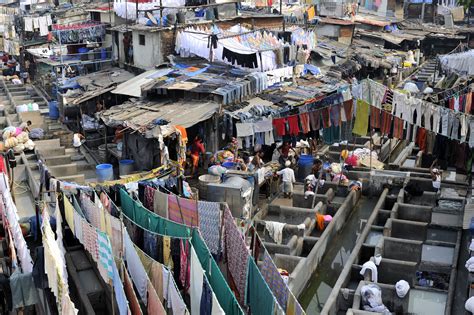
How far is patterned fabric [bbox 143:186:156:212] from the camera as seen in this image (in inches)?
532

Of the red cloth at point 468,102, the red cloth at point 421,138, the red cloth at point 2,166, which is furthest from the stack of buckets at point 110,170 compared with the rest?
the red cloth at point 468,102

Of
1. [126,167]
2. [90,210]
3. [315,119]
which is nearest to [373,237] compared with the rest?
[315,119]

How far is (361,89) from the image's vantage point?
18.3m

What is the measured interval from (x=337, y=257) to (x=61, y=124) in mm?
13775

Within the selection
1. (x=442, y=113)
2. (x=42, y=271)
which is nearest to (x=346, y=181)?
(x=442, y=113)

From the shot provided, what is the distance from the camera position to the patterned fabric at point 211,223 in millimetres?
12141

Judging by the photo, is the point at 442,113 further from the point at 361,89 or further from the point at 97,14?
the point at 97,14

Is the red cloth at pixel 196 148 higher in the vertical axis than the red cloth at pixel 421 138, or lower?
lower

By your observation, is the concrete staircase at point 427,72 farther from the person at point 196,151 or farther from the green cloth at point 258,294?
the green cloth at point 258,294

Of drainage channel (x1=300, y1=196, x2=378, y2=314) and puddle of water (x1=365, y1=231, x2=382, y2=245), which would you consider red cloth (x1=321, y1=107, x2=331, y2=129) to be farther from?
puddle of water (x1=365, y1=231, x2=382, y2=245)

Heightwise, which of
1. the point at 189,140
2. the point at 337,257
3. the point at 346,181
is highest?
the point at 189,140

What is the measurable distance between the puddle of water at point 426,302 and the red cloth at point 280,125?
275 inches

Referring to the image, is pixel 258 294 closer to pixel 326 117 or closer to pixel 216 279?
pixel 216 279

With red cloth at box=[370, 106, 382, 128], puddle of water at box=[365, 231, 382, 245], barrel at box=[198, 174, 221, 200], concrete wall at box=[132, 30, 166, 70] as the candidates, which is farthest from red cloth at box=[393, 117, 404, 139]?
concrete wall at box=[132, 30, 166, 70]
